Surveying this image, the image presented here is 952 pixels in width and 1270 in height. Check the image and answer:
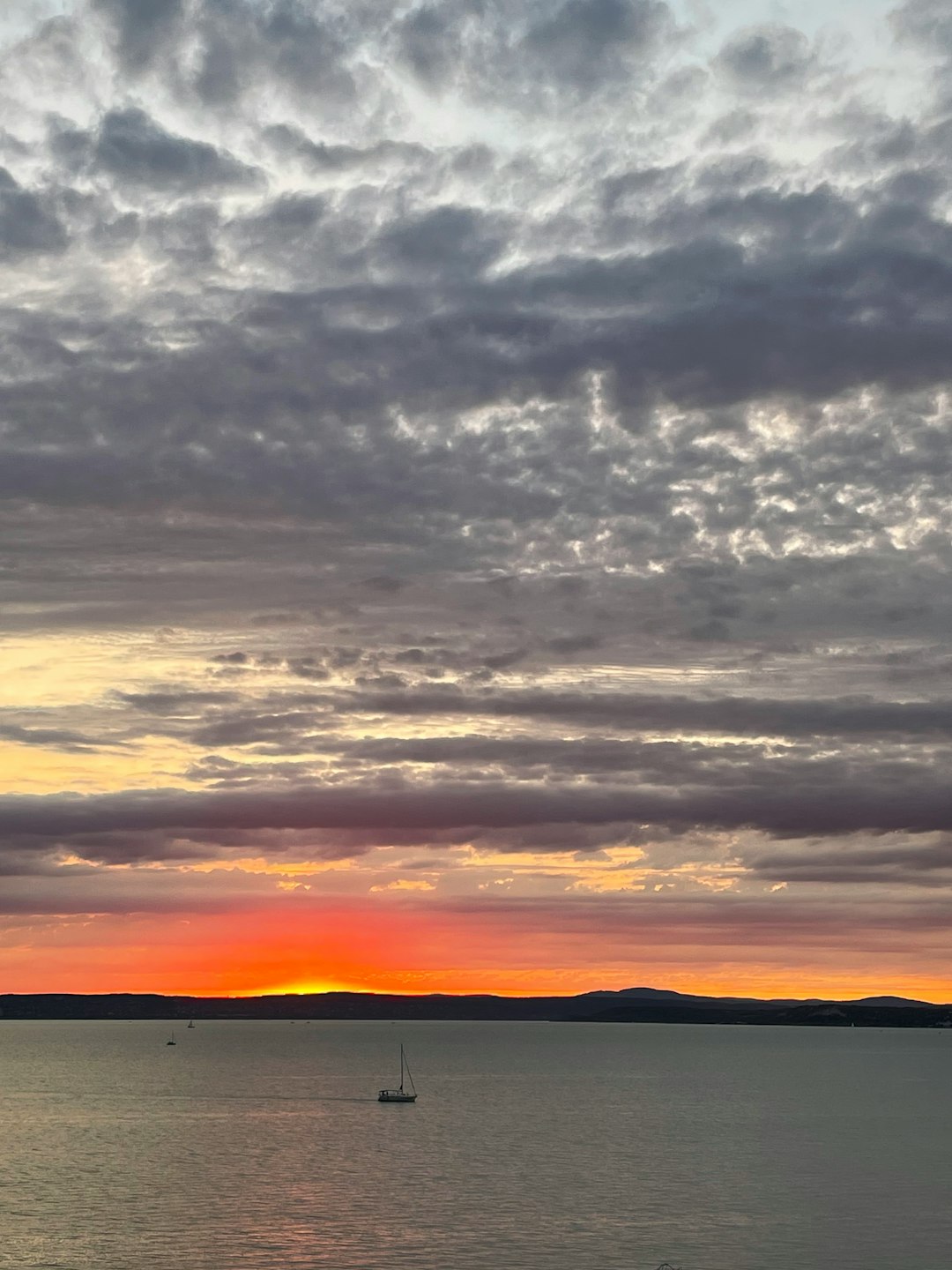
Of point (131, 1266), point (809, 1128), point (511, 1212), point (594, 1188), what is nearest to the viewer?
point (131, 1266)

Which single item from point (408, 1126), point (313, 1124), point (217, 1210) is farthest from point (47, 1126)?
point (217, 1210)

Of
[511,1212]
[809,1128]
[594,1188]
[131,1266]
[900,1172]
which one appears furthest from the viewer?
[809,1128]

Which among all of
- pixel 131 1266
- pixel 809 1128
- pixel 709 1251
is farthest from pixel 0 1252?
pixel 809 1128

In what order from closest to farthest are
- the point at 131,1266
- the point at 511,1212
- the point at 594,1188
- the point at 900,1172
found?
the point at 131,1266 < the point at 511,1212 < the point at 594,1188 < the point at 900,1172

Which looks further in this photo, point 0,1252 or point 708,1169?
point 708,1169

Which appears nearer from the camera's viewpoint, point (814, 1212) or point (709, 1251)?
point (709, 1251)

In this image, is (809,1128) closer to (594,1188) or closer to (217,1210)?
(594,1188)

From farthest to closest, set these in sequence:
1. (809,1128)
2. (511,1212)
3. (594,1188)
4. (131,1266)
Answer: (809,1128), (594,1188), (511,1212), (131,1266)

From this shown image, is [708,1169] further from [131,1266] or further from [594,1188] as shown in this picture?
[131,1266]

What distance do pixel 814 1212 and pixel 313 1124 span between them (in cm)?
9670

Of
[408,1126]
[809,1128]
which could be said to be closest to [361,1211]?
[408,1126]

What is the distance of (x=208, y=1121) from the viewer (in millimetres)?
199250

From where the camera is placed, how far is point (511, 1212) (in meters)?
112

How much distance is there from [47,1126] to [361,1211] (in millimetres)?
90392
